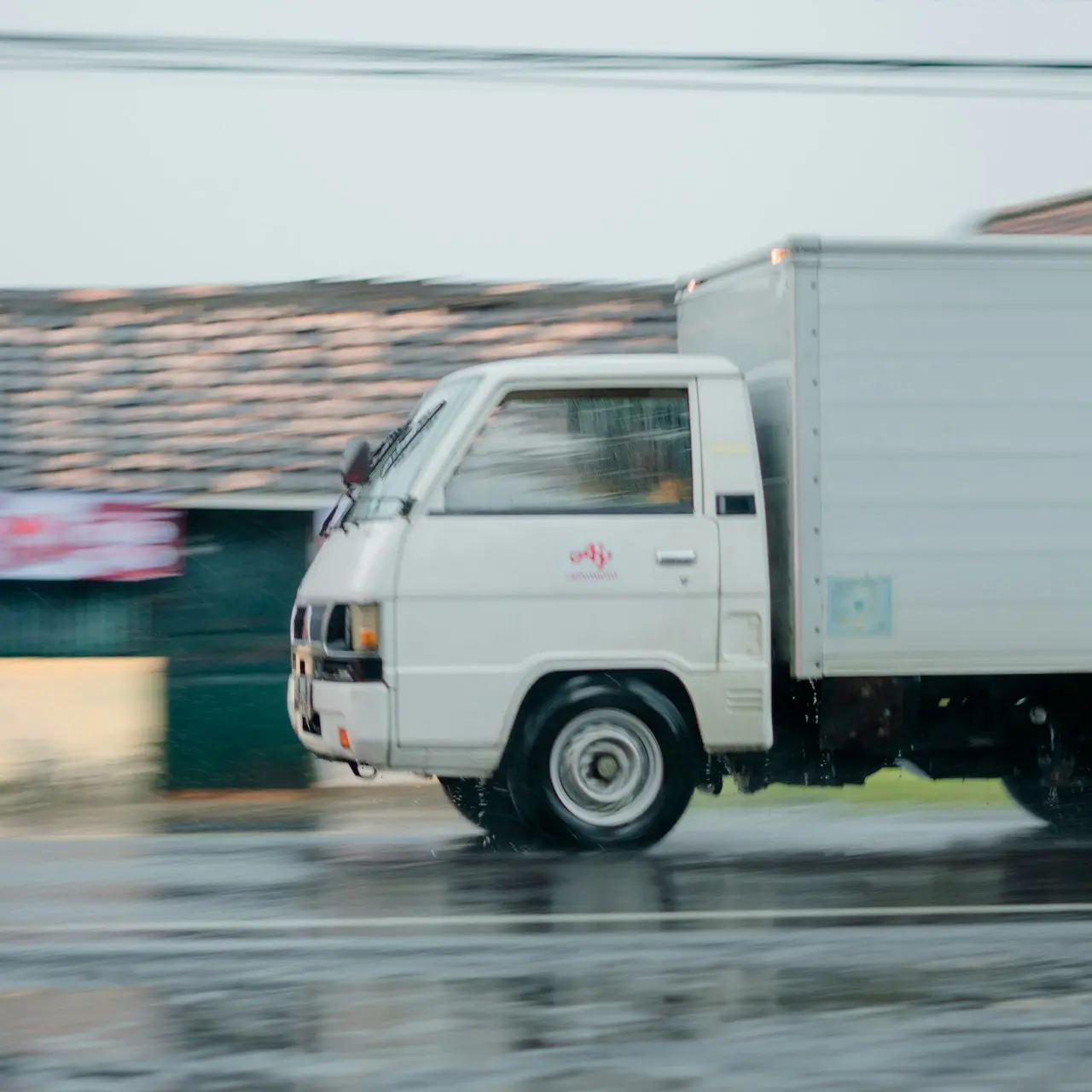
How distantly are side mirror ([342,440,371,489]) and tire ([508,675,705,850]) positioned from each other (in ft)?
4.52

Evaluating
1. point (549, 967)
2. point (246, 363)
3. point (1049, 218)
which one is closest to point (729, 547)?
point (549, 967)

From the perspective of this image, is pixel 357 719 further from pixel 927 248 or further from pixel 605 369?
pixel 927 248

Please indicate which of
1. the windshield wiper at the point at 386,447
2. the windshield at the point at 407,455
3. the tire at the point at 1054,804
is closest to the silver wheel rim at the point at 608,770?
the windshield at the point at 407,455

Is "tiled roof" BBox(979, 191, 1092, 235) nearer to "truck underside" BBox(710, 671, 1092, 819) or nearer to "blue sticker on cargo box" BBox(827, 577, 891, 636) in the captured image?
"truck underside" BBox(710, 671, 1092, 819)

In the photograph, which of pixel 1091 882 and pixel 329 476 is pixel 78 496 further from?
pixel 1091 882

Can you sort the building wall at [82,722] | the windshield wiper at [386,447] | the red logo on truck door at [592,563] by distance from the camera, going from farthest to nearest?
1. the building wall at [82,722]
2. the windshield wiper at [386,447]
3. the red logo on truck door at [592,563]

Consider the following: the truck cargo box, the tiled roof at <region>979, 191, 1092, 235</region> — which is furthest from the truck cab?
the tiled roof at <region>979, 191, 1092, 235</region>

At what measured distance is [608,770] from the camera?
10.1 m

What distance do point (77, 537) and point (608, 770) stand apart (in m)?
6.28

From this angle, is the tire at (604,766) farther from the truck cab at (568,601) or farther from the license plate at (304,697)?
the license plate at (304,697)

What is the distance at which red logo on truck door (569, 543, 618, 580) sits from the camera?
9859 mm

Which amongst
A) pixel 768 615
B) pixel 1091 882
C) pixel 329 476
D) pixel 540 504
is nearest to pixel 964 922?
pixel 1091 882

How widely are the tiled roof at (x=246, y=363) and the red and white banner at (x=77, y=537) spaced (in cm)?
43

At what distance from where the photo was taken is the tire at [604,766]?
9953 millimetres
